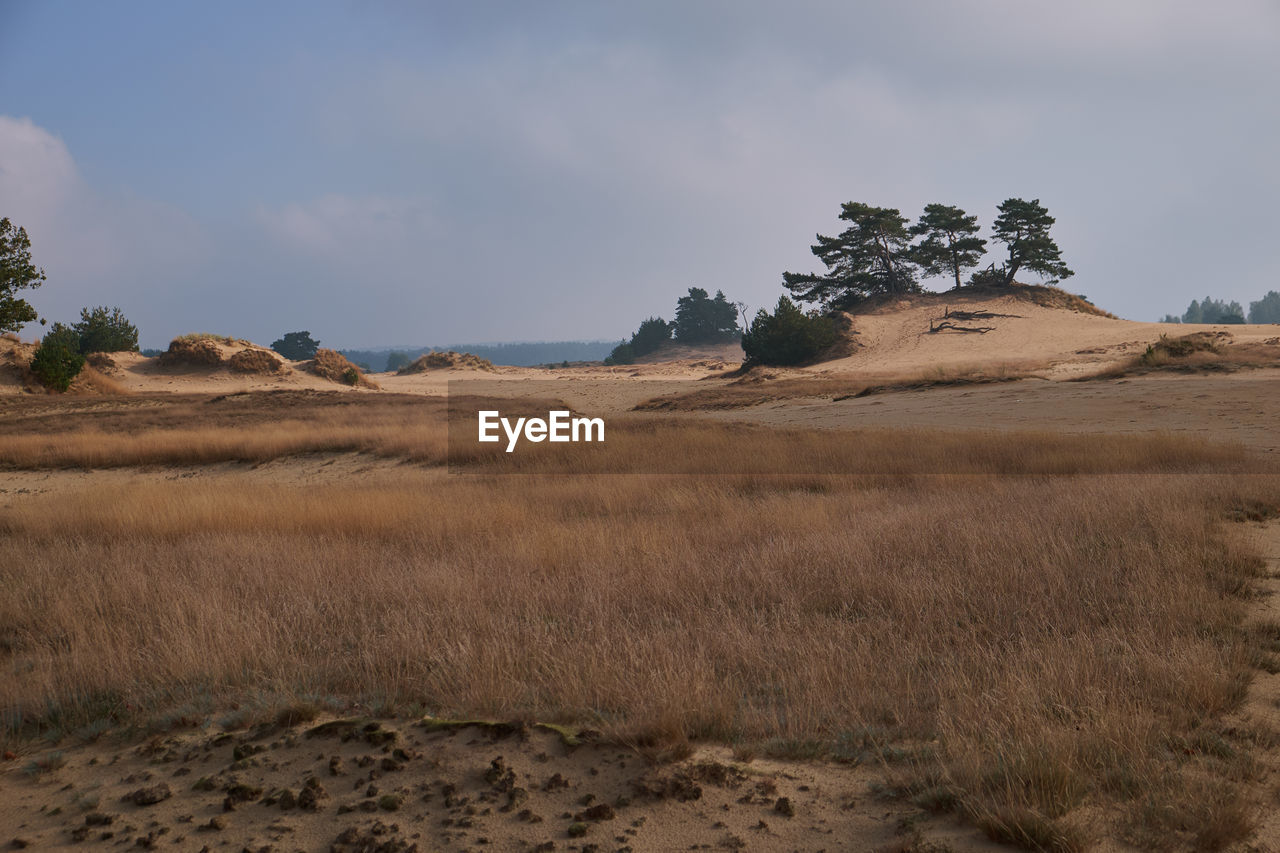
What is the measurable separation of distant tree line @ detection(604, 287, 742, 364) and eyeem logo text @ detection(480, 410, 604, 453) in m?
69.7

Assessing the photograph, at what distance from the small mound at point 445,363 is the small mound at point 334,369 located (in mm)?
14588

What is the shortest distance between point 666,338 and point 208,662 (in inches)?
3609

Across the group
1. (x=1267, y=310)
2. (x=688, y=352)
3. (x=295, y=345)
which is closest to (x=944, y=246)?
(x=688, y=352)

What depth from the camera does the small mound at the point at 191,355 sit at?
42.8 meters

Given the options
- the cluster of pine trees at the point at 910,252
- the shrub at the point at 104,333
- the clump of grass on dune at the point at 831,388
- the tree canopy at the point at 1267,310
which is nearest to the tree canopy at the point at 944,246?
the cluster of pine trees at the point at 910,252

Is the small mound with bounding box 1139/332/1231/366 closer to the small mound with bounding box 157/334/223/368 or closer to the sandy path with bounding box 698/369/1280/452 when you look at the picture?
the sandy path with bounding box 698/369/1280/452

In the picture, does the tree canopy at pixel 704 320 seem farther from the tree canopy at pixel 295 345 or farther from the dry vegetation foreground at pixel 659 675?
the dry vegetation foreground at pixel 659 675

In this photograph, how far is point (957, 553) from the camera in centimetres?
615

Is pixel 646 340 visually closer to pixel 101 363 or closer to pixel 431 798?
pixel 101 363

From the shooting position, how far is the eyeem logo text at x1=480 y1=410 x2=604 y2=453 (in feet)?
56.8

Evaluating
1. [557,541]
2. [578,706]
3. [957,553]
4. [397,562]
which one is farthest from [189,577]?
[957,553]

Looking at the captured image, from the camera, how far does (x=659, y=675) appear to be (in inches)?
146

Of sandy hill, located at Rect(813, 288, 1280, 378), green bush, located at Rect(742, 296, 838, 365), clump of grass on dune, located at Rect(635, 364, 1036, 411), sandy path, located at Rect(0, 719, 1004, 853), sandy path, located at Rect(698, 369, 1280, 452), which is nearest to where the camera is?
sandy path, located at Rect(0, 719, 1004, 853)

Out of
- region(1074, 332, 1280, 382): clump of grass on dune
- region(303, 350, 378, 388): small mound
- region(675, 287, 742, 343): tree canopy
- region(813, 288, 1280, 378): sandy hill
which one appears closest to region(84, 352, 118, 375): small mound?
region(303, 350, 378, 388): small mound
